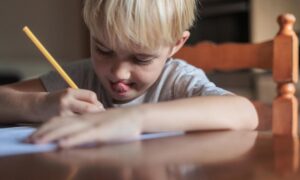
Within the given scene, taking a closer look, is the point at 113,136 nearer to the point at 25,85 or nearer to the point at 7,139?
the point at 7,139

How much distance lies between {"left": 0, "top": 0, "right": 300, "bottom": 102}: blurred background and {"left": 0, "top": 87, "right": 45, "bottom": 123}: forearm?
1746mm

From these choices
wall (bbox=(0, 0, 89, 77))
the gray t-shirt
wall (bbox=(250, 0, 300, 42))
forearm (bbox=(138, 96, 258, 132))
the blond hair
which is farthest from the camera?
wall (bbox=(0, 0, 89, 77))

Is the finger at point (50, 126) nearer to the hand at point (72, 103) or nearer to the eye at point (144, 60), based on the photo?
the hand at point (72, 103)

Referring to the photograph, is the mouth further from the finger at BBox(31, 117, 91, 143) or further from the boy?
the finger at BBox(31, 117, 91, 143)

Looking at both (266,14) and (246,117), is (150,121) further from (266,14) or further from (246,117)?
(266,14)

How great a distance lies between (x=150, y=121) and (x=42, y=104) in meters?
0.23

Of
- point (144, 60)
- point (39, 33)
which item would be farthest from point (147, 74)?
point (39, 33)

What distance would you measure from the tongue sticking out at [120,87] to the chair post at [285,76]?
0.25 m

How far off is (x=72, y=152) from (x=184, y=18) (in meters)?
0.39

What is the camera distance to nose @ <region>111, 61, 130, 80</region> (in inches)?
30.3

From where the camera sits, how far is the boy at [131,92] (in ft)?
1.84

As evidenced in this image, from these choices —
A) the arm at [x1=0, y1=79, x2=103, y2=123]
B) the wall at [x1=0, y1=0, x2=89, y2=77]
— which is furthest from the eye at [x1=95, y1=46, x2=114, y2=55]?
the wall at [x1=0, y1=0, x2=89, y2=77]

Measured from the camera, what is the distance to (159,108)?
0.62 meters

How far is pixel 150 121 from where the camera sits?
61 centimetres
